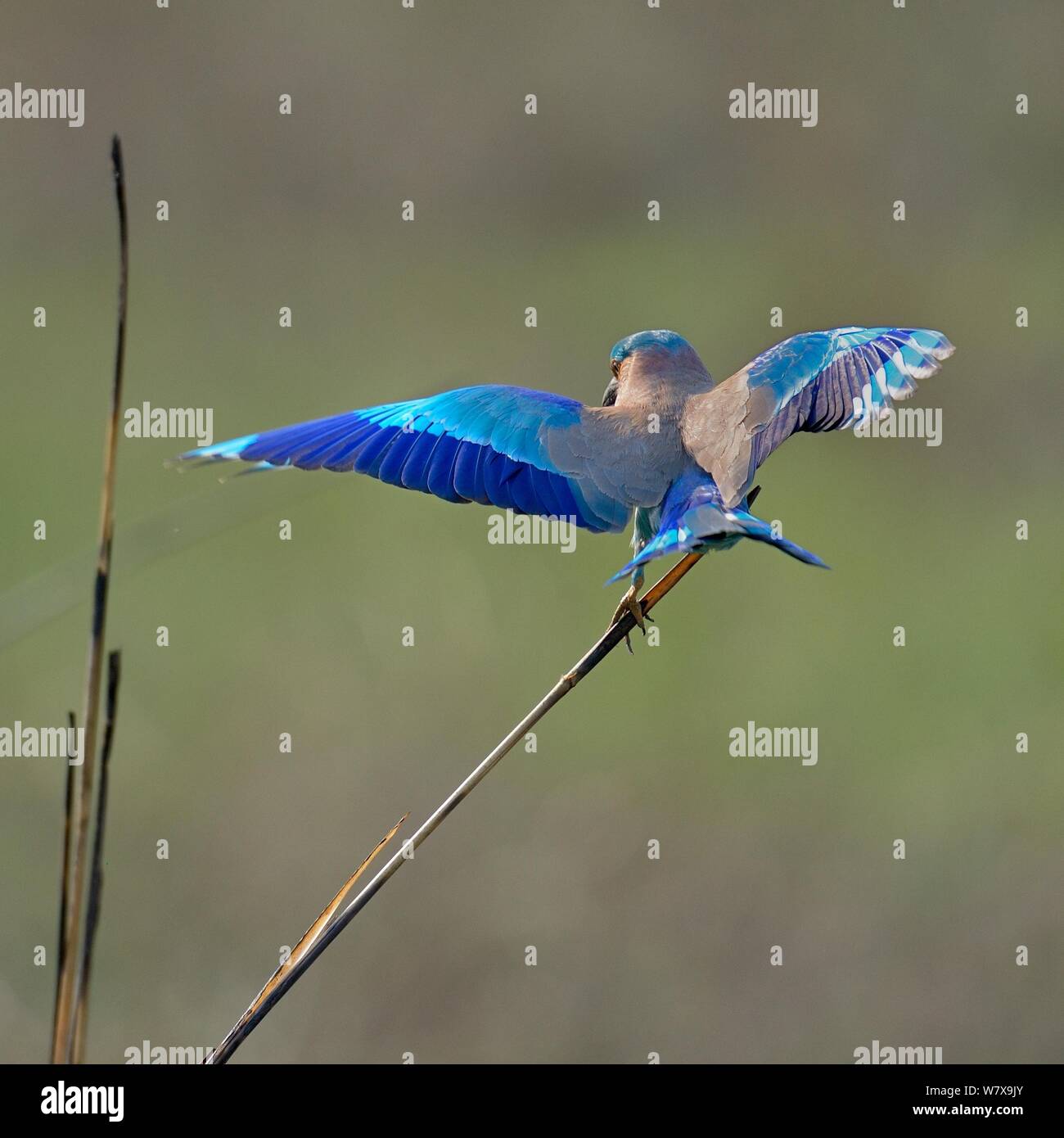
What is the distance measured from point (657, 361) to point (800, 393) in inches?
20.6

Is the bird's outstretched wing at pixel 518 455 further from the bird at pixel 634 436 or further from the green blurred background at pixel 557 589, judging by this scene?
the green blurred background at pixel 557 589

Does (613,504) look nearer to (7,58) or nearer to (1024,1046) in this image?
(1024,1046)

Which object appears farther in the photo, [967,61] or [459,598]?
[967,61]

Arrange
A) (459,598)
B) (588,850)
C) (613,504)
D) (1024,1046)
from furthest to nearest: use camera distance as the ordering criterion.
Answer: (459,598), (588,850), (1024,1046), (613,504)

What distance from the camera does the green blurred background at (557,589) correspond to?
7777 mm

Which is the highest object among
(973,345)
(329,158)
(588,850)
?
(329,158)

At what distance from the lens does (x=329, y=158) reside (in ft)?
41.6

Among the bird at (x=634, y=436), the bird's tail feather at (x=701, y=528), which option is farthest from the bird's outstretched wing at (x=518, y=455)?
the bird's tail feather at (x=701, y=528)

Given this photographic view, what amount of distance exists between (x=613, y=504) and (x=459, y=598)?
5793 mm

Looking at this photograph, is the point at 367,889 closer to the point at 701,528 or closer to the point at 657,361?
the point at 701,528

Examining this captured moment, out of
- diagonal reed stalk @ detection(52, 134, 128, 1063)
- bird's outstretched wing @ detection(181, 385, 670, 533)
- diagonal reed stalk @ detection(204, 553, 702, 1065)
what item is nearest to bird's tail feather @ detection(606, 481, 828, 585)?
bird's outstretched wing @ detection(181, 385, 670, 533)

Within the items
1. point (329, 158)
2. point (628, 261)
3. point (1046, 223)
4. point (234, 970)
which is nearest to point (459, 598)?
point (234, 970)

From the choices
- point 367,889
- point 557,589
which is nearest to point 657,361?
point 367,889

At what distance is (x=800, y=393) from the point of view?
12.5 feet
